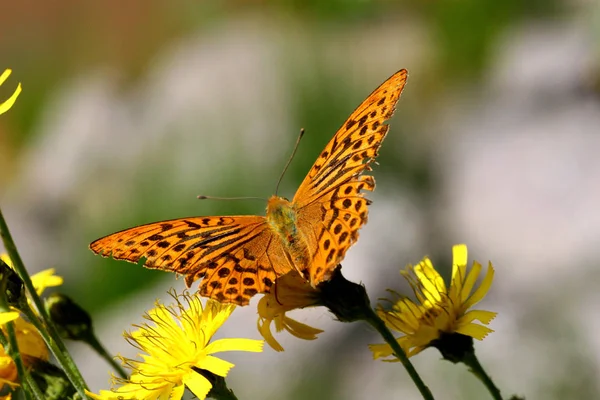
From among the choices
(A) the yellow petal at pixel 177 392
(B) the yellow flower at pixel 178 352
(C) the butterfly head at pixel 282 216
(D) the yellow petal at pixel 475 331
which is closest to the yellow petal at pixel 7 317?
(B) the yellow flower at pixel 178 352

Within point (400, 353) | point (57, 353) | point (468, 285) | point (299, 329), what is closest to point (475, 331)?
point (468, 285)

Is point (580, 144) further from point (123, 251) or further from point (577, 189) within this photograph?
point (123, 251)

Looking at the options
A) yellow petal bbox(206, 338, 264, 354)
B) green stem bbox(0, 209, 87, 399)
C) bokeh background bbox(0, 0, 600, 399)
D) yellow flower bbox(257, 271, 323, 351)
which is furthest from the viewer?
bokeh background bbox(0, 0, 600, 399)

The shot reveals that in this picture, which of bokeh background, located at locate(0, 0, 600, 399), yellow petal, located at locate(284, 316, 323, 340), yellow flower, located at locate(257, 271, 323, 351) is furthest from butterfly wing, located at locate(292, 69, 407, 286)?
bokeh background, located at locate(0, 0, 600, 399)

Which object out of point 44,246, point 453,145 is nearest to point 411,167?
point 453,145

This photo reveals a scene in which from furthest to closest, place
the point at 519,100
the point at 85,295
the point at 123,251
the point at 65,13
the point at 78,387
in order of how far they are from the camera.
Result: 1. the point at 65,13
2. the point at 85,295
3. the point at 519,100
4. the point at 123,251
5. the point at 78,387

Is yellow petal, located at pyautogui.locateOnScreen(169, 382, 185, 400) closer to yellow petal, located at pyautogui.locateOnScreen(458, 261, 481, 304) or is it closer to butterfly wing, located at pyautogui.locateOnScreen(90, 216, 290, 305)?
butterfly wing, located at pyautogui.locateOnScreen(90, 216, 290, 305)
